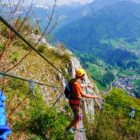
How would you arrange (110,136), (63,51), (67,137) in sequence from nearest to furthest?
(67,137) → (110,136) → (63,51)

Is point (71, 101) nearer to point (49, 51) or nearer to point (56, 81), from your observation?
point (56, 81)

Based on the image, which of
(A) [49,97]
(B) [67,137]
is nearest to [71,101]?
(B) [67,137]

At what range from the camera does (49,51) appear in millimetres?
20703

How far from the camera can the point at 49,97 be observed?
1472 centimetres

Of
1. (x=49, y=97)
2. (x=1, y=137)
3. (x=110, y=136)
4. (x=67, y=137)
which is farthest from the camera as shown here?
(x=49, y=97)

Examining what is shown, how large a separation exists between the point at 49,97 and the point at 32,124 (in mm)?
4336

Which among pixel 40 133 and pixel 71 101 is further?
pixel 40 133

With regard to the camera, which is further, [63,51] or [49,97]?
[63,51]

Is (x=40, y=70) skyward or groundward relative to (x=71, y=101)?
skyward

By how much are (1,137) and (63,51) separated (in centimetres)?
1798

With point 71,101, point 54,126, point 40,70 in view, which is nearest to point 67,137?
point 54,126

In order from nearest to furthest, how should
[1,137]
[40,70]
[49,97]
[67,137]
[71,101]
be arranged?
[1,137], [71,101], [67,137], [49,97], [40,70]

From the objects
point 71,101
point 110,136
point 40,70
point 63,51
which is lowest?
point 110,136

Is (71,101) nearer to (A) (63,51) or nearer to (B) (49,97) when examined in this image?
(B) (49,97)
